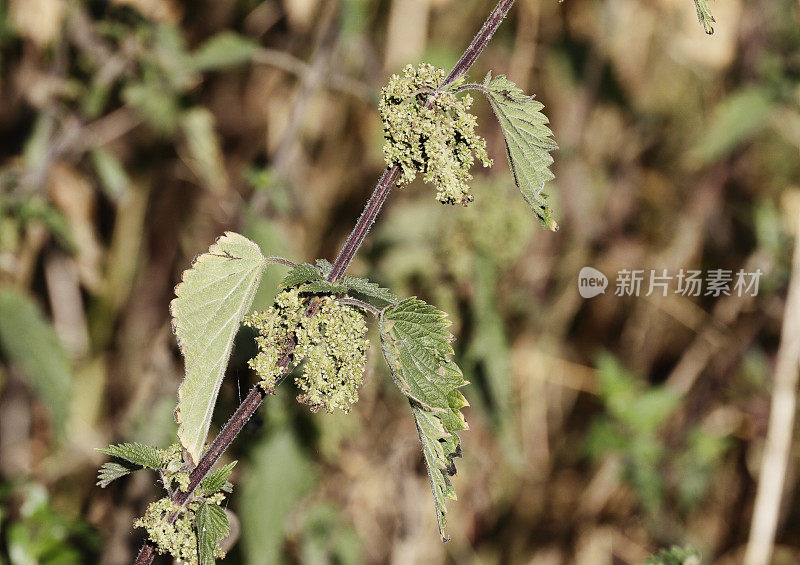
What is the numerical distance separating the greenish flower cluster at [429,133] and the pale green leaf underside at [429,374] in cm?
12

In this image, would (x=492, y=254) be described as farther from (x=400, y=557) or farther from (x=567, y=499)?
(x=567, y=499)

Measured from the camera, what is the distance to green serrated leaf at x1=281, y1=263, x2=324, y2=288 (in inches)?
26.5

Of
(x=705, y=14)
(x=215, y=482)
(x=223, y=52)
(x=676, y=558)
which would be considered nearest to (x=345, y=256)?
(x=215, y=482)

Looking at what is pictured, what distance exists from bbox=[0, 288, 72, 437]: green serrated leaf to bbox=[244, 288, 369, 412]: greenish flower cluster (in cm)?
90

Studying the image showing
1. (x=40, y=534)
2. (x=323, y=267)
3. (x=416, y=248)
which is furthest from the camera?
(x=416, y=248)

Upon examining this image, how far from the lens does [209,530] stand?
667 mm

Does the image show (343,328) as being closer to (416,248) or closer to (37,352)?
(37,352)

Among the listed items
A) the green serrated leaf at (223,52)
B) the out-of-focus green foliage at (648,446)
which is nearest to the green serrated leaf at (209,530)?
the green serrated leaf at (223,52)

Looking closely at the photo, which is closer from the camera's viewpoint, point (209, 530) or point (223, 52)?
point (209, 530)

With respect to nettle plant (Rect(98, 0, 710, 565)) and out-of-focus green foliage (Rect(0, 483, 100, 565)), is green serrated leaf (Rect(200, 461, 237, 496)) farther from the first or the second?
out-of-focus green foliage (Rect(0, 483, 100, 565))

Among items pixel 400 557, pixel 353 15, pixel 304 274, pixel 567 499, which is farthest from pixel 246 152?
pixel 304 274

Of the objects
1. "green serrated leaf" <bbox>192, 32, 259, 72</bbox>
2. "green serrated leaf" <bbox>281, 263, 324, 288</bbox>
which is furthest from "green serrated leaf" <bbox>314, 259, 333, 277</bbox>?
"green serrated leaf" <bbox>192, 32, 259, 72</bbox>

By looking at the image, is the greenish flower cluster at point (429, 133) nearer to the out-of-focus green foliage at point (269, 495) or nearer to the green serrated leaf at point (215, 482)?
the green serrated leaf at point (215, 482)

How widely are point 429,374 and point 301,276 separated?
0.49ft
